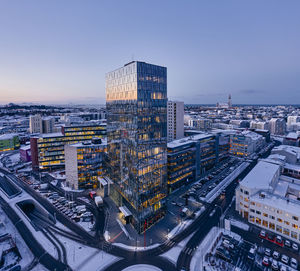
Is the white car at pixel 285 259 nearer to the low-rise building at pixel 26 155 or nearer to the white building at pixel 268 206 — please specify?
the white building at pixel 268 206

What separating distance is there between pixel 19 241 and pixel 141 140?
166 feet

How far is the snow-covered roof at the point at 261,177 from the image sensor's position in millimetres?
72188

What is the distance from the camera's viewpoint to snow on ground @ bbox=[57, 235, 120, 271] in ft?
158

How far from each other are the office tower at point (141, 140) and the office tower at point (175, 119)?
79.5 meters

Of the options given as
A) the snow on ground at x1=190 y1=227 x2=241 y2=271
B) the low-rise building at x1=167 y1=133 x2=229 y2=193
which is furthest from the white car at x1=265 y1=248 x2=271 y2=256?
the low-rise building at x1=167 y1=133 x2=229 y2=193

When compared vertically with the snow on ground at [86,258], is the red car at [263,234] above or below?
above

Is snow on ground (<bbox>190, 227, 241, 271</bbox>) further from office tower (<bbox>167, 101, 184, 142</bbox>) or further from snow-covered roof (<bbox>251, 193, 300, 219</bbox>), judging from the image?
office tower (<bbox>167, 101, 184, 142</bbox>)

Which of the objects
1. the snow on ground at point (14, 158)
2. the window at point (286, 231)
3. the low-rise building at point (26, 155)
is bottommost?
the window at point (286, 231)

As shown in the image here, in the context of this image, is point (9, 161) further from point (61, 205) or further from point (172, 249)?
point (172, 249)

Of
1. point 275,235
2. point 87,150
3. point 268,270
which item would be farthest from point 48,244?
point 275,235

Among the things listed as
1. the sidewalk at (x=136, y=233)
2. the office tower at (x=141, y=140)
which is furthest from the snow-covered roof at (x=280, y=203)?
the office tower at (x=141, y=140)

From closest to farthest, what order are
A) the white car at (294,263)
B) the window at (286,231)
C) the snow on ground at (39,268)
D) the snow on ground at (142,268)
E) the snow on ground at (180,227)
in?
1. the snow on ground at (142,268)
2. the white car at (294,263)
3. the snow on ground at (39,268)
4. the window at (286,231)
5. the snow on ground at (180,227)

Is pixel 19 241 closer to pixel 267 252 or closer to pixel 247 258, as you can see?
pixel 247 258

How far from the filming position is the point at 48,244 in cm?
5662
